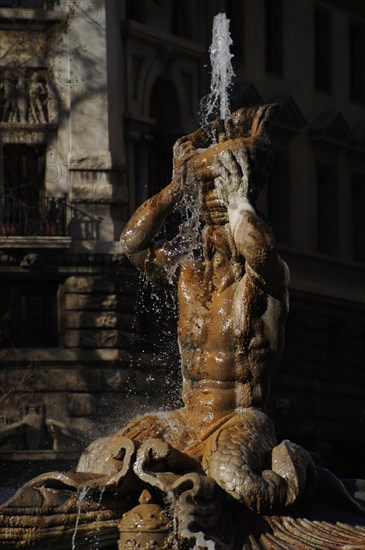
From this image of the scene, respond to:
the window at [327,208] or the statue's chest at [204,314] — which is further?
the window at [327,208]

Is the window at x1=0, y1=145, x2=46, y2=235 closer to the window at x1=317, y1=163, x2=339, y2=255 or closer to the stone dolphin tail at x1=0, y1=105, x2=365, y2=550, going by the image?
the window at x1=317, y1=163, x2=339, y2=255

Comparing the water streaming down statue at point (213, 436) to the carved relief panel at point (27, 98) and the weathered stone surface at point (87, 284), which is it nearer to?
the weathered stone surface at point (87, 284)

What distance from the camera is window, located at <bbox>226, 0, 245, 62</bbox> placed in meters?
46.9

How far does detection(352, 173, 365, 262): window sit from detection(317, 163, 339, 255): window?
39.7 inches

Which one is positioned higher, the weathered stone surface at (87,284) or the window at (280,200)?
the window at (280,200)

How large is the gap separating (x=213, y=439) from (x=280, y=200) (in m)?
35.1

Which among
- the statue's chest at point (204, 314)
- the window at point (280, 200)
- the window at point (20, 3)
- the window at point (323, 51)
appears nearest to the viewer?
the statue's chest at point (204, 314)

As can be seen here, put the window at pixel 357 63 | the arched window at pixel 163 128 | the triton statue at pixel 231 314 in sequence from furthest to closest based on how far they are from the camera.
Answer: the window at pixel 357 63
the arched window at pixel 163 128
the triton statue at pixel 231 314

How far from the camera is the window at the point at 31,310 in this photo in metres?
40.5

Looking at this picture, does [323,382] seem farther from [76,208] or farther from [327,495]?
[327,495]

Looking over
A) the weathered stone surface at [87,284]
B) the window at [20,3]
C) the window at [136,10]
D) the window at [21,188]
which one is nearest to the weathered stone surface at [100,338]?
the weathered stone surface at [87,284]

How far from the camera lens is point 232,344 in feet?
45.3

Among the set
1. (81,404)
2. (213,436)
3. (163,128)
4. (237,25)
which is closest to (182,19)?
(163,128)

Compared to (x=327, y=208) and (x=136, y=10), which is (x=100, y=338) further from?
(x=327, y=208)
